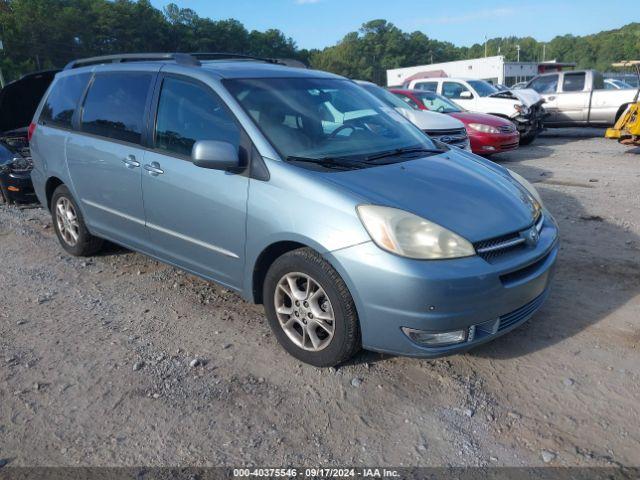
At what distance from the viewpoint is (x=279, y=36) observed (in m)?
101

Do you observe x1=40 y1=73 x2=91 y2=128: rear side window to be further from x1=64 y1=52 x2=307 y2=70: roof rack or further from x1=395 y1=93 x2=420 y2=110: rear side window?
x1=395 y1=93 x2=420 y2=110: rear side window

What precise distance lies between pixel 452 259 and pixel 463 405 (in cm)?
79

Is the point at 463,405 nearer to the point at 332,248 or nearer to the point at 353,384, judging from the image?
the point at 353,384

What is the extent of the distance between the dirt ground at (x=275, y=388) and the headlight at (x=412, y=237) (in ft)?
2.63

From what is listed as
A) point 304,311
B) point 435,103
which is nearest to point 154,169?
point 304,311

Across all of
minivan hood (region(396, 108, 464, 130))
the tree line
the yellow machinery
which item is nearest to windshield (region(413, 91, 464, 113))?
minivan hood (region(396, 108, 464, 130))

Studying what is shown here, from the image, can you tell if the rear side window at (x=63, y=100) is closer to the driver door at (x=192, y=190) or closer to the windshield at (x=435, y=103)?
the driver door at (x=192, y=190)

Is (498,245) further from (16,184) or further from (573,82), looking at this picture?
(573,82)

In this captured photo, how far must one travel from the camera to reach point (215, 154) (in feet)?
10.7

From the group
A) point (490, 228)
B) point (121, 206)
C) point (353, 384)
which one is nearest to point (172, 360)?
point (353, 384)

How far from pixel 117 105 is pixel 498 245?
3217mm

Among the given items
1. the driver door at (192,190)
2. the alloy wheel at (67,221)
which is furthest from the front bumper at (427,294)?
the alloy wheel at (67,221)

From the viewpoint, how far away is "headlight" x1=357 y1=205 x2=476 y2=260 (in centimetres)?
282

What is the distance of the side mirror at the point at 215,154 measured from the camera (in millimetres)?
3271
